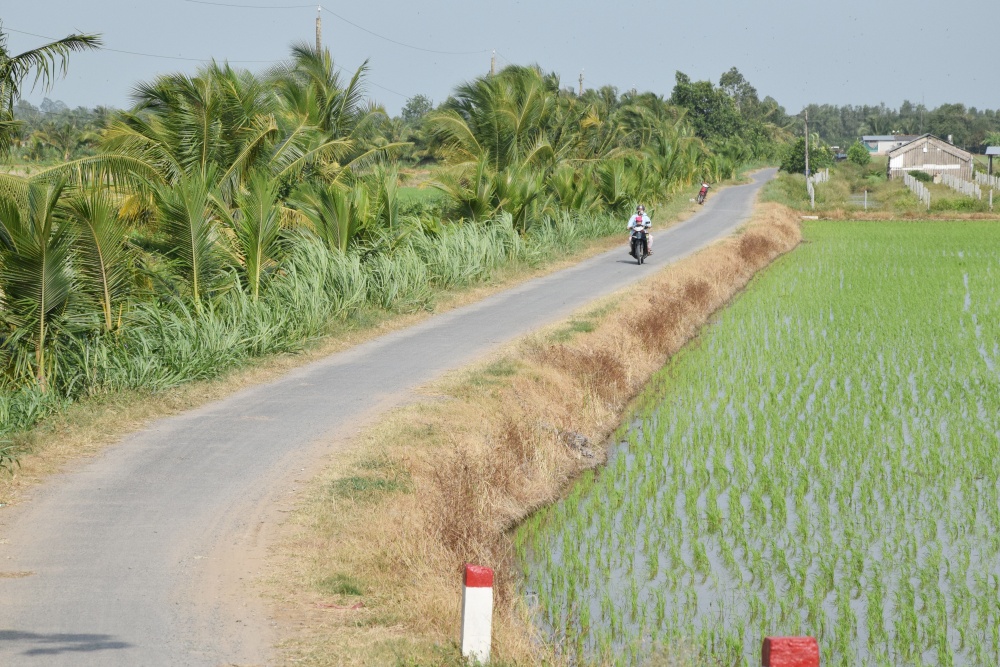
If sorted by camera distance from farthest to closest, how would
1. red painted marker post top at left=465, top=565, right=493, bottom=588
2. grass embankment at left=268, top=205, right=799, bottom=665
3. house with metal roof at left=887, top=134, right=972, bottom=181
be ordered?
house with metal roof at left=887, top=134, right=972, bottom=181, grass embankment at left=268, top=205, right=799, bottom=665, red painted marker post top at left=465, top=565, right=493, bottom=588

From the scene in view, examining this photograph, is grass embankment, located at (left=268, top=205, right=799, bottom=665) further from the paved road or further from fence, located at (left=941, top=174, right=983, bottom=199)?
fence, located at (left=941, top=174, right=983, bottom=199)

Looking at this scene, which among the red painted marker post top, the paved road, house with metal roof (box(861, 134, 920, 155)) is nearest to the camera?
the red painted marker post top

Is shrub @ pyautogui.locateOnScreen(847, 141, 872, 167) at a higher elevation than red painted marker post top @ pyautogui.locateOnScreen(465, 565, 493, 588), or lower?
higher

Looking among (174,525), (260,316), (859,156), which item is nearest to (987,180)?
(859,156)

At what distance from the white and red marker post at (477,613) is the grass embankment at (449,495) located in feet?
0.48

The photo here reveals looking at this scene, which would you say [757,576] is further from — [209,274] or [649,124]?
[649,124]

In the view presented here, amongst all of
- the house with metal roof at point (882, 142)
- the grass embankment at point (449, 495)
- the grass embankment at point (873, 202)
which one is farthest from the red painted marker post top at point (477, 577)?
the house with metal roof at point (882, 142)

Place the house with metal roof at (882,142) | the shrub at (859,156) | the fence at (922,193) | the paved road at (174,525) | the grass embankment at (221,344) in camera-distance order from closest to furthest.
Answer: the paved road at (174,525), the grass embankment at (221,344), the fence at (922,193), the shrub at (859,156), the house with metal roof at (882,142)

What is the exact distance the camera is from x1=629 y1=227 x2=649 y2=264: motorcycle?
1036 inches

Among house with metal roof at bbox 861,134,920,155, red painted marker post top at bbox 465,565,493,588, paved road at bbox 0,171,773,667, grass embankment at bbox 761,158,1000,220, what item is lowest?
paved road at bbox 0,171,773,667

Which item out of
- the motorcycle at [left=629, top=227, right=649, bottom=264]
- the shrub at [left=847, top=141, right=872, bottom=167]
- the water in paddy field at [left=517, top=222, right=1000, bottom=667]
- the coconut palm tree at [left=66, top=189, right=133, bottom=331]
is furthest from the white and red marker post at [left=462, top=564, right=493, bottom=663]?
the shrub at [left=847, top=141, right=872, bottom=167]

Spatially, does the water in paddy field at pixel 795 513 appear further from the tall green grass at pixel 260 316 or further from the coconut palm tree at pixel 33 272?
the coconut palm tree at pixel 33 272

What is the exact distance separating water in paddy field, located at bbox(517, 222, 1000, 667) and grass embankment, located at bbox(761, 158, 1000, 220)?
3160 cm

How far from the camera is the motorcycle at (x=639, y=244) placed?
86.3 feet
